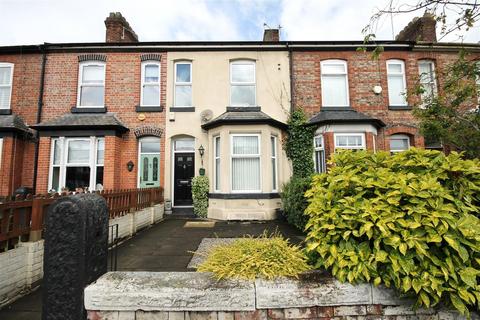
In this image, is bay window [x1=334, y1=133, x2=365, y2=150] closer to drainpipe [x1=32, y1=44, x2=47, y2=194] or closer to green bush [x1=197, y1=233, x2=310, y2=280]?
green bush [x1=197, y1=233, x2=310, y2=280]

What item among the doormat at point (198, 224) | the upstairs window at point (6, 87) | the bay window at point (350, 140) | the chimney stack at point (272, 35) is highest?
the chimney stack at point (272, 35)

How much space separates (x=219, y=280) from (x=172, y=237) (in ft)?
14.8

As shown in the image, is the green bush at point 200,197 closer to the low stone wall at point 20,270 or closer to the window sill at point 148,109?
the window sill at point 148,109

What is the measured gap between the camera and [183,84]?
10.3 m

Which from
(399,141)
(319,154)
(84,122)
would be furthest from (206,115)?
(399,141)

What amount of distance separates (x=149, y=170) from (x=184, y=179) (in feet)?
4.69

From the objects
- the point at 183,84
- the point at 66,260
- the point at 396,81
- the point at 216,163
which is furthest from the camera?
the point at 396,81

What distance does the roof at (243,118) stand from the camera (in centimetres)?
894

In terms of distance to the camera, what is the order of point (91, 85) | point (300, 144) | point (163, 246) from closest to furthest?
1. point (163, 246)
2. point (300, 144)
3. point (91, 85)

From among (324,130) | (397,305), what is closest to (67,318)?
(397,305)

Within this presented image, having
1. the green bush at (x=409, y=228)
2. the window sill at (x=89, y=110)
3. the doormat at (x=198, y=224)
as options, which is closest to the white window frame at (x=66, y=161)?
the window sill at (x=89, y=110)

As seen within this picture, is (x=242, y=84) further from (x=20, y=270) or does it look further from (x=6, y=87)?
(x=6, y=87)

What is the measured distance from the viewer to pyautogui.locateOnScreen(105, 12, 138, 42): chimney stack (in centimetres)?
1078

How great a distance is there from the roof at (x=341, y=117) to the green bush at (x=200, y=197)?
4.89 metres
